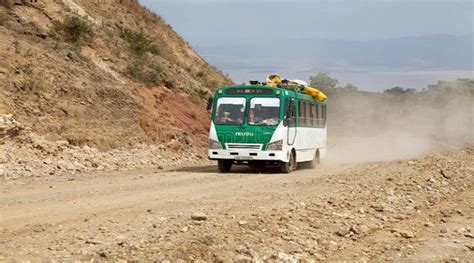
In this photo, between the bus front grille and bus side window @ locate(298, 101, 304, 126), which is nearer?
the bus front grille

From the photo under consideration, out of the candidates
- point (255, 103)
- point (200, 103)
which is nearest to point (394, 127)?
point (200, 103)

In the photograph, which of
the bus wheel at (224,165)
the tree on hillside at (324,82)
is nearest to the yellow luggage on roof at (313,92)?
the bus wheel at (224,165)

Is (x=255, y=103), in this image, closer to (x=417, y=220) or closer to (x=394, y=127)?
(x=417, y=220)

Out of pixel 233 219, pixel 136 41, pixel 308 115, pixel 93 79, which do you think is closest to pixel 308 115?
pixel 308 115

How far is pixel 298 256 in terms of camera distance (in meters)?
9.98

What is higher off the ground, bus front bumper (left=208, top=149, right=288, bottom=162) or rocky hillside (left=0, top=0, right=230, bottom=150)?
rocky hillside (left=0, top=0, right=230, bottom=150)

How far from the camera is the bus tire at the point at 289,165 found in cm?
2316

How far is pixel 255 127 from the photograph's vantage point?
22.7 m

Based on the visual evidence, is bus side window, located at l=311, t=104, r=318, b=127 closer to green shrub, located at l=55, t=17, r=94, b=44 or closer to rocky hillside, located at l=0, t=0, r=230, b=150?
rocky hillside, located at l=0, t=0, r=230, b=150

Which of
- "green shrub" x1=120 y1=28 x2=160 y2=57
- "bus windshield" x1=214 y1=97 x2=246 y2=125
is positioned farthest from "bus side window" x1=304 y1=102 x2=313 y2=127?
"green shrub" x1=120 y1=28 x2=160 y2=57

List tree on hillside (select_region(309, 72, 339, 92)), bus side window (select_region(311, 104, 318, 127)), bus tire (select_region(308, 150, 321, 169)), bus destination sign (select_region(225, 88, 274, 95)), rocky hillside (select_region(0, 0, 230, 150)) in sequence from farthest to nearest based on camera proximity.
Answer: tree on hillside (select_region(309, 72, 339, 92))
bus tire (select_region(308, 150, 321, 169))
bus side window (select_region(311, 104, 318, 127))
rocky hillside (select_region(0, 0, 230, 150))
bus destination sign (select_region(225, 88, 274, 95))

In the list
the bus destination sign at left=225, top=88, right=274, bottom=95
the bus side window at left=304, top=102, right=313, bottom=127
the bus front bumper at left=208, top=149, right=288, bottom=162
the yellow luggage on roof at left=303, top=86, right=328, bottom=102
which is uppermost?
the yellow luggage on roof at left=303, top=86, right=328, bottom=102

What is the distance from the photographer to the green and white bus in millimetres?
22578

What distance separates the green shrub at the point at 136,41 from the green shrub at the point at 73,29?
3356mm
